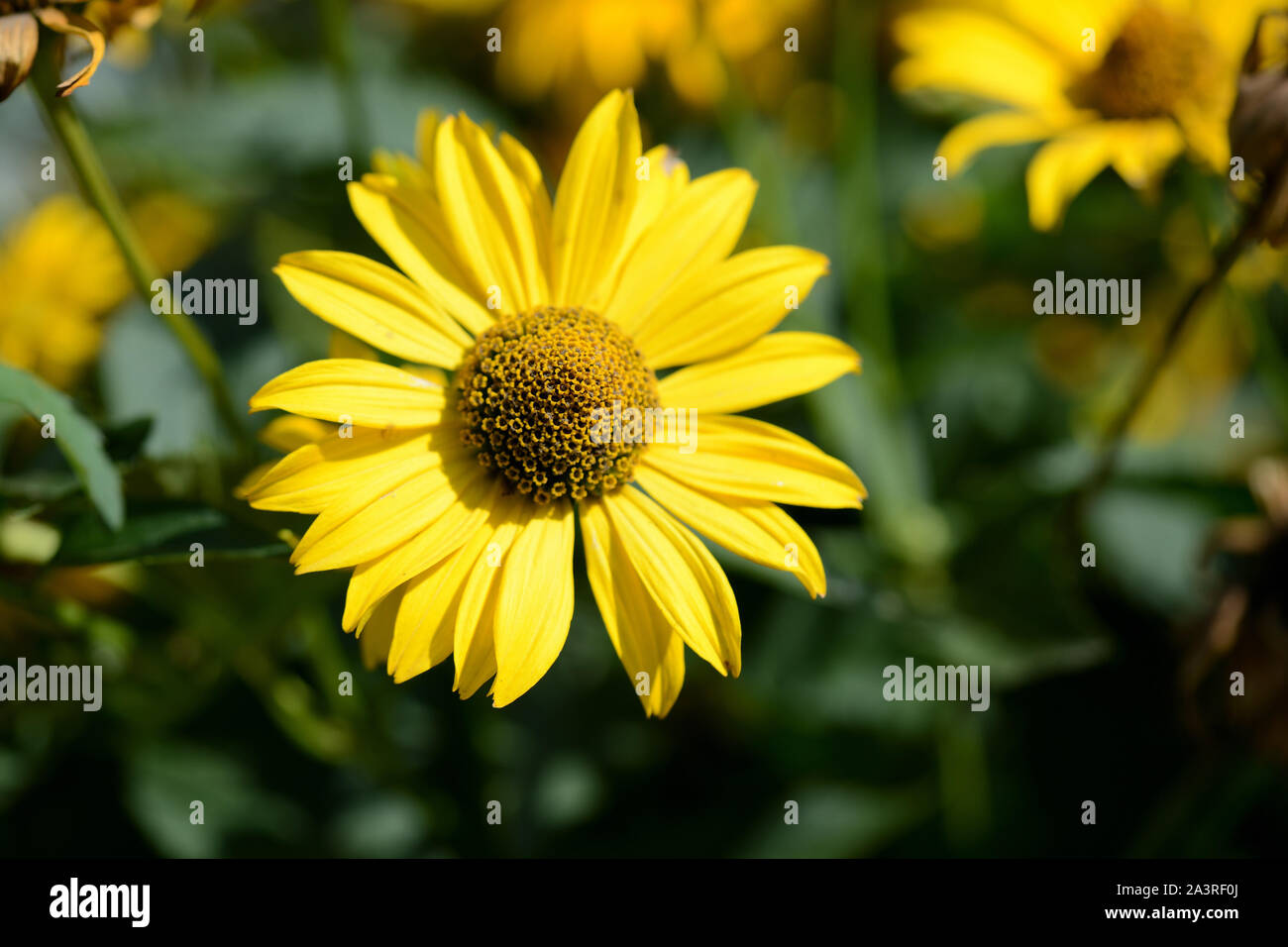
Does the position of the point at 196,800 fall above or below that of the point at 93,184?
below

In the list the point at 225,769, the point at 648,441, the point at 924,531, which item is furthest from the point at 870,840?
the point at 225,769

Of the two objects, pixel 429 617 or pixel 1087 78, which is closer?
pixel 429 617

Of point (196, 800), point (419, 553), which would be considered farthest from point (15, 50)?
point (196, 800)

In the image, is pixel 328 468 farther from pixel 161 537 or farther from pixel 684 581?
pixel 684 581

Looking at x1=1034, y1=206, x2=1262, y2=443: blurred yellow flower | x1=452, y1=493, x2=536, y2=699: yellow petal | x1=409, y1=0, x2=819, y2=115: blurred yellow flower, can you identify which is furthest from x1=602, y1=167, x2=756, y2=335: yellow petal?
x1=409, y1=0, x2=819, y2=115: blurred yellow flower

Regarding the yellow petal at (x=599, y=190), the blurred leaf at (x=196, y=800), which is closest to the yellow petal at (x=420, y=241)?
the yellow petal at (x=599, y=190)

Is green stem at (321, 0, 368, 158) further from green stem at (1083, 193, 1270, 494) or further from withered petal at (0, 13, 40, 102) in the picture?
green stem at (1083, 193, 1270, 494)

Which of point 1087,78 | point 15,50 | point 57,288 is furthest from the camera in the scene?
point 57,288
